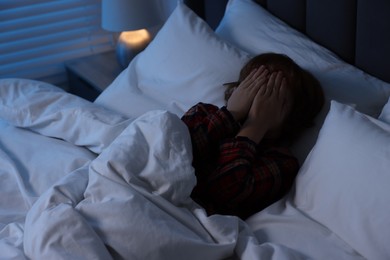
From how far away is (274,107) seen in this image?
5.15 ft

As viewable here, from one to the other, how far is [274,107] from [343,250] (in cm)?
47

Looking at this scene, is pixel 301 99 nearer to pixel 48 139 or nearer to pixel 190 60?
pixel 190 60

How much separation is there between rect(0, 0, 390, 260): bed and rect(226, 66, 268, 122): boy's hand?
16 centimetres

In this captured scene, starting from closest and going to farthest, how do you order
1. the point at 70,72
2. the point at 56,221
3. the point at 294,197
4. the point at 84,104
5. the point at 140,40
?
the point at 56,221 → the point at 294,197 → the point at 84,104 → the point at 140,40 → the point at 70,72

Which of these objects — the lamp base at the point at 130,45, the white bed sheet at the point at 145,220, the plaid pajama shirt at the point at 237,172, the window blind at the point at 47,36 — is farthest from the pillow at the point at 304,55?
the window blind at the point at 47,36

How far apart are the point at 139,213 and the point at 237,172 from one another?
319 mm

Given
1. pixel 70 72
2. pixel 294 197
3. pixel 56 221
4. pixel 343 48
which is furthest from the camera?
pixel 70 72

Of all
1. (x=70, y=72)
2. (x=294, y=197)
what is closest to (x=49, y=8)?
(x=70, y=72)

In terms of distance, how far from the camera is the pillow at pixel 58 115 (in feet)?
5.64

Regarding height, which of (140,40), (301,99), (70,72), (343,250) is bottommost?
(70,72)

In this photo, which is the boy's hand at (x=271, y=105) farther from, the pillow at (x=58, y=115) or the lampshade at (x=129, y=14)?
the lampshade at (x=129, y=14)

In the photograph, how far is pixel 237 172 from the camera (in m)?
1.42

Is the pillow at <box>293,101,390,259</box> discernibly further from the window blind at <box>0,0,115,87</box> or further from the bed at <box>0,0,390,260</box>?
the window blind at <box>0,0,115,87</box>

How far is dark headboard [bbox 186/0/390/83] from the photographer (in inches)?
61.9
